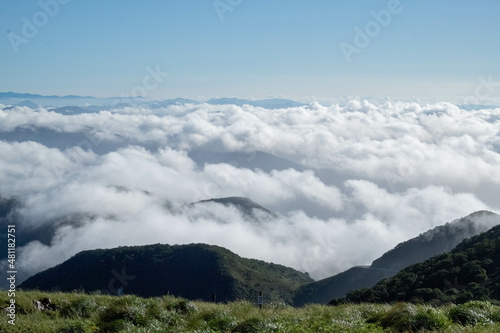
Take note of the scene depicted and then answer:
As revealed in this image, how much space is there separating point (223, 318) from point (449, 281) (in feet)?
115

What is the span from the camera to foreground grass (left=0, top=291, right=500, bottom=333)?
10.8 metres

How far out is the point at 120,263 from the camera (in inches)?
4798

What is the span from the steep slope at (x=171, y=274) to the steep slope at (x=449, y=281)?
51.5 m

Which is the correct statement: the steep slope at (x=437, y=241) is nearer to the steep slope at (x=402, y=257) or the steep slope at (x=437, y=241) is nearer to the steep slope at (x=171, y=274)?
the steep slope at (x=402, y=257)

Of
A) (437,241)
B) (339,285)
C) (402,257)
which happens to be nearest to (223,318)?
(339,285)

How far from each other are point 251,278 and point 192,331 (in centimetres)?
9767

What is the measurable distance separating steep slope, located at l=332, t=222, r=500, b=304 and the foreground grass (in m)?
19.8

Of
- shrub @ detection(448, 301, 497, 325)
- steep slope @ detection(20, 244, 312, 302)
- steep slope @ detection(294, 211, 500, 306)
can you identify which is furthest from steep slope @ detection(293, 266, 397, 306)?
shrub @ detection(448, 301, 497, 325)

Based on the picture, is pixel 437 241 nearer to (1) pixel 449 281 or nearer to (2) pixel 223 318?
(1) pixel 449 281

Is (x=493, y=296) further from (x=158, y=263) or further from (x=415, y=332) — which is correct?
(x=158, y=263)

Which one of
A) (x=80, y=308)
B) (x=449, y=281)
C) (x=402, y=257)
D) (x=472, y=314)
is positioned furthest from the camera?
(x=402, y=257)

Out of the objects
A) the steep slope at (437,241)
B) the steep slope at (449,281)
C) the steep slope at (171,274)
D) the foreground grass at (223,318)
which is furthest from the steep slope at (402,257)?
the foreground grass at (223,318)

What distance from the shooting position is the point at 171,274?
381 ft

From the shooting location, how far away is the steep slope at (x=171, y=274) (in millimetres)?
101562
